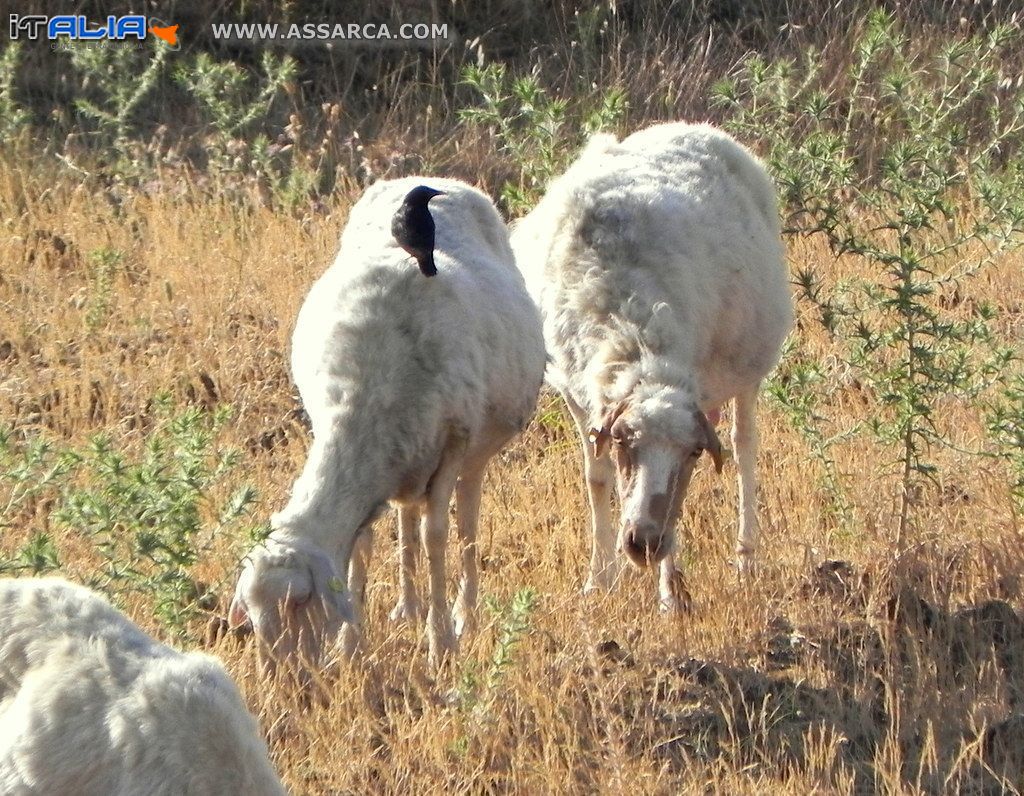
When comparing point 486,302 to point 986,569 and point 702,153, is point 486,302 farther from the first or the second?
point 986,569

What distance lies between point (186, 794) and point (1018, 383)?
152 inches

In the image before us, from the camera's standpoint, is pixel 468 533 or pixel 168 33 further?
pixel 168 33

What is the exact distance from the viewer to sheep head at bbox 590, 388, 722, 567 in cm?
568

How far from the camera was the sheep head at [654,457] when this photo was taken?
18.6 feet

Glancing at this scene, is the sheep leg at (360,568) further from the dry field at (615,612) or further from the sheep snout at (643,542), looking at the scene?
the sheep snout at (643,542)

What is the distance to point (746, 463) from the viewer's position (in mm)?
7340

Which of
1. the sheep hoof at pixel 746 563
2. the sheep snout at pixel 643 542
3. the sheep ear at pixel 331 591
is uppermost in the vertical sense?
the sheep ear at pixel 331 591

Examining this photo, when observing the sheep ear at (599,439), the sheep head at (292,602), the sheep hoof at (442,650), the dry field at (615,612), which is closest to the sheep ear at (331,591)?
the sheep head at (292,602)

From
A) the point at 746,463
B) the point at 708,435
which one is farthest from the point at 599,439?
the point at 746,463

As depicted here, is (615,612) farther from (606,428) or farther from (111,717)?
(111,717)

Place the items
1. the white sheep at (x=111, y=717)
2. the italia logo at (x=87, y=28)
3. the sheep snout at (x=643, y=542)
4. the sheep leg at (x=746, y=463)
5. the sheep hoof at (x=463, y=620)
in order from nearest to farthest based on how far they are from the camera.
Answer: the white sheep at (x=111, y=717)
the sheep snout at (x=643, y=542)
the sheep hoof at (x=463, y=620)
the sheep leg at (x=746, y=463)
the italia logo at (x=87, y=28)

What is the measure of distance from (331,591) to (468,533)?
147 centimetres

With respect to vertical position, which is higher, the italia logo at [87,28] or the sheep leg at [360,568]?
the italia logo at [87,28]

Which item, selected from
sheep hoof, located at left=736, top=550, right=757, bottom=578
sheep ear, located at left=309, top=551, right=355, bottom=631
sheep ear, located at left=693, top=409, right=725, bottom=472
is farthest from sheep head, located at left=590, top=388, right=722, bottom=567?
sheep ear, located at left=309, top=551, right=355, bottom=631
